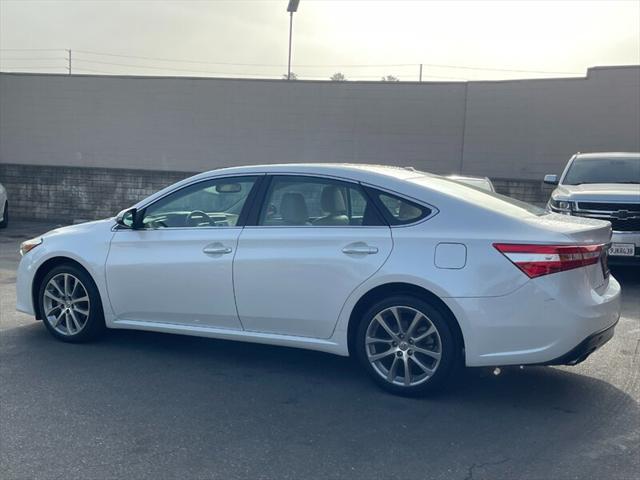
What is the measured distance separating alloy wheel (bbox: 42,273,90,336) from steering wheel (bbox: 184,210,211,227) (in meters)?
1.12

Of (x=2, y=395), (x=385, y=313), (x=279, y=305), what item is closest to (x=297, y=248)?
(x=279, y=305)

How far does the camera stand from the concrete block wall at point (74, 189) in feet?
57.7

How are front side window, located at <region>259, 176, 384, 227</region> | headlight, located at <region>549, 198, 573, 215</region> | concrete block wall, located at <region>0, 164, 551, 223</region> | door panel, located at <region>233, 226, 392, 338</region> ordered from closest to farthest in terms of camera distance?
door panel, located at <region>233, 226, 392, 338</region>, front side window, located at <region>259, 176, 384, 227</region>, headlight, located at <region>549, 198, 573, 215</region>, concrete block wall, located at <region>0, 164, 551, 223</region>

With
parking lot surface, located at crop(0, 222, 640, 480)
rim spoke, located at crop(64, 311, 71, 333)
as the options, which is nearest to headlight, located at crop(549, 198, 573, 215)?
parking lot surface, located at crop(0, 222, 640, 480)

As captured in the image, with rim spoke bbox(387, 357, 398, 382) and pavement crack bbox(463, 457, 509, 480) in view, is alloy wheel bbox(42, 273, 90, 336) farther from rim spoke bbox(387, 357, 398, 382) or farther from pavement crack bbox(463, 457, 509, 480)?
pavement crack bbox(463, 457, 509, 480)

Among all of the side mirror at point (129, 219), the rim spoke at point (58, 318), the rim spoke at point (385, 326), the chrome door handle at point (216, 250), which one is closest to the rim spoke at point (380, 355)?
the rim spoke at point (385, 326)

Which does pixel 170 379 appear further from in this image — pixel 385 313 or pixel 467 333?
pixel 467 333

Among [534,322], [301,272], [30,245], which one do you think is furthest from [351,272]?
[30,245]

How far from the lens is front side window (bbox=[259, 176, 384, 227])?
5137mm

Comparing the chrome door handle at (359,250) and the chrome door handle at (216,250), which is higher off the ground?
the chrome door handle at (359,250)

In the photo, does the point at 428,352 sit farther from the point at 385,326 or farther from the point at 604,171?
the point at 604,171

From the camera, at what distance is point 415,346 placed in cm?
484

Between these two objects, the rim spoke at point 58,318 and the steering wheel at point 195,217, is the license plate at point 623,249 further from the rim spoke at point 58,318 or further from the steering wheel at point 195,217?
the rim spoke at point 58,318

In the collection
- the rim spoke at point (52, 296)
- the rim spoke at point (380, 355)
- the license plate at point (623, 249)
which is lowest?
the rim spoke at point (380, 355)
